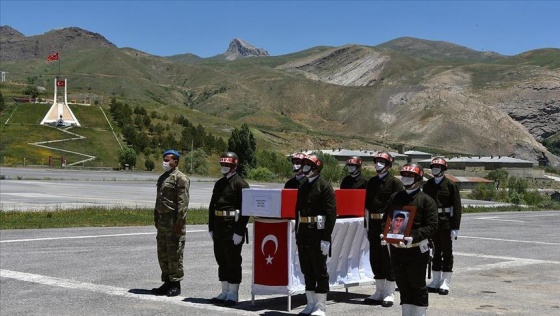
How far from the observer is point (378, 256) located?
10.9 metres

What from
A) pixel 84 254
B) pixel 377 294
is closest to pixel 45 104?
pixel 84 254

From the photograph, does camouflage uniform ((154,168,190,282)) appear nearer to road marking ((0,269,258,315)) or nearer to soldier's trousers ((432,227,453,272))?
road marking ((0,269,258,315))

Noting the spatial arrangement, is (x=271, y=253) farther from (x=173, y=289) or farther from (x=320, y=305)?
(x=173, y=289)

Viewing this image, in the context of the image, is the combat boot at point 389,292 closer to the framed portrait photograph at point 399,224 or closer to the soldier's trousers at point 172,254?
the framed portrait photograph at point 399,224

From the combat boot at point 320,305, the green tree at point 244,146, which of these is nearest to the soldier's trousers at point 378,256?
the combat boot at point 320,305

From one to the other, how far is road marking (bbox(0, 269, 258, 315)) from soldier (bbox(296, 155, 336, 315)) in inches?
42.3

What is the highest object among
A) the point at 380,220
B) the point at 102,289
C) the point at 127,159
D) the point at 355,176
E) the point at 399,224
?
the point at 127,159

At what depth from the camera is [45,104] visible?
114 metres

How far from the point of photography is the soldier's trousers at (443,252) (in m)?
11.7

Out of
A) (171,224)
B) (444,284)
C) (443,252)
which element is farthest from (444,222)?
(171,224)

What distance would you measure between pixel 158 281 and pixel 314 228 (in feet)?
14.3

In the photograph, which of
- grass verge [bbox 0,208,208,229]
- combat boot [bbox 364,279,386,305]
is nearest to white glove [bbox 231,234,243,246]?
combat boot [bbox 364,279,386,305]

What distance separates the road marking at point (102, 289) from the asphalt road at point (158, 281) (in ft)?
0.05

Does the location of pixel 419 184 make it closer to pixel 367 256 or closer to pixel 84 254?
pixel 367 256
